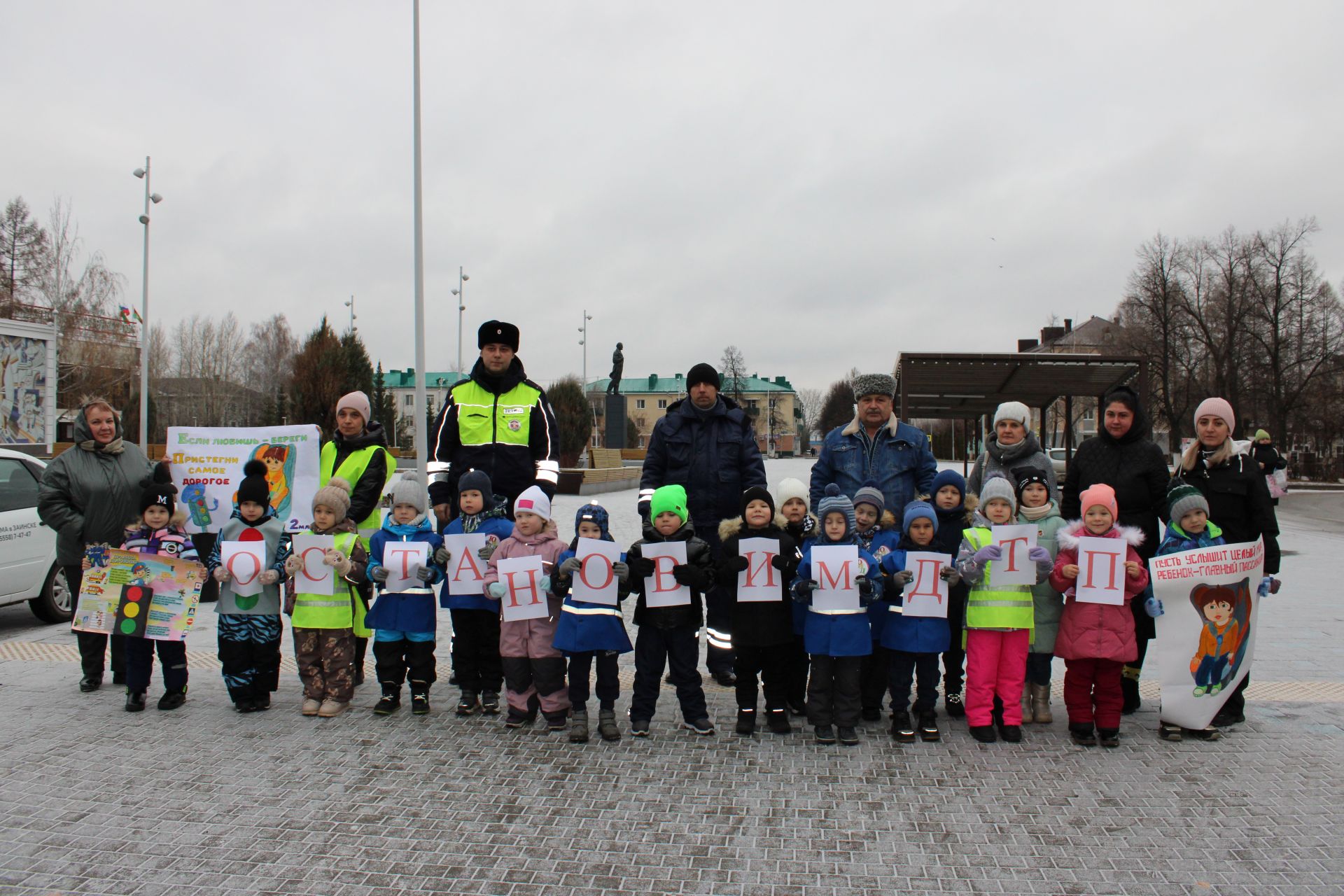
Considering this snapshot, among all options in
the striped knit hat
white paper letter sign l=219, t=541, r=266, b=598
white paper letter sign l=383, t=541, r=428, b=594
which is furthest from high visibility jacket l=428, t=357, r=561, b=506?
the striped knit hat

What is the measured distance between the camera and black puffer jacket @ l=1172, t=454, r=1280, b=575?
16.1 feet

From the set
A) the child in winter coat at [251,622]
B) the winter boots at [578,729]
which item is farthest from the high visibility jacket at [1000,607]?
the child in winter coat at [251,622]

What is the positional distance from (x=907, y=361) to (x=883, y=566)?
34.3 feet

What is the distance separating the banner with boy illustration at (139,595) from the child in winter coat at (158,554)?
69 millimetres

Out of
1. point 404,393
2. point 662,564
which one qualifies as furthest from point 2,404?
point 404,393

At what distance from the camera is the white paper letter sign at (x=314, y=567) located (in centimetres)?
513

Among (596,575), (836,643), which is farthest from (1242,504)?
(596,575)

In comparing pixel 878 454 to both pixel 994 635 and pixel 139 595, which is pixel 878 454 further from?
pixel 139 595

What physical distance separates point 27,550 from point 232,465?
216 cm

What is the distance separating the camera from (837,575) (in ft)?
15.1

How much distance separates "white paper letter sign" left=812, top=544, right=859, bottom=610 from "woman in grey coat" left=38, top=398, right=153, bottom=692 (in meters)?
4.69

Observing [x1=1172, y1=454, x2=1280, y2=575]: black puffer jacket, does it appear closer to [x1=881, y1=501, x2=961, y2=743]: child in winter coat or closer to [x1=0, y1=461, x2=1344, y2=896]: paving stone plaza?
[x1=0, y1=461, x2=1344, y2=896]: paving stone plaza

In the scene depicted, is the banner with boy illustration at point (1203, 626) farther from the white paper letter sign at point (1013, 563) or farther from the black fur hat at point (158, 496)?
the black fur hat at point (158, 496)

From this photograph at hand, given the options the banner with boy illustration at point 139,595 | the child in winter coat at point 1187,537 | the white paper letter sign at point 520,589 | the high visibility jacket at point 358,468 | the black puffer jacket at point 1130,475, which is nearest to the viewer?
the child in winter coat at point 1187,537
